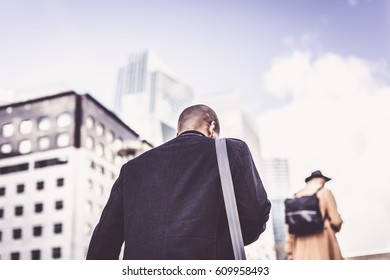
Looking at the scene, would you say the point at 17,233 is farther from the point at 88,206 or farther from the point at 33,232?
the point at 88,206

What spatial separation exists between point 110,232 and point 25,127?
202cm

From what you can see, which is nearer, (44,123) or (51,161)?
(51,161)

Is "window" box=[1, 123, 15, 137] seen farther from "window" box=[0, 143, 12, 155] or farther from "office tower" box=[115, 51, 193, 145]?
"office tower" box=[115, 51, 193, 145]

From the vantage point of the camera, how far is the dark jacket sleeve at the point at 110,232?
1463mm

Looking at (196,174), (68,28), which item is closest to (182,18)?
(68,28)

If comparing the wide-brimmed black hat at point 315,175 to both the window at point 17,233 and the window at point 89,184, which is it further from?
the window at point 17,233

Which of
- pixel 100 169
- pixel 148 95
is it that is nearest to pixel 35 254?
pixel 100 169

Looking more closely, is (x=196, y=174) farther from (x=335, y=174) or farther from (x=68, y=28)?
(x=68, y=28)

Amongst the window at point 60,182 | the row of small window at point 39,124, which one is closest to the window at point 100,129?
the row of small window at point 39,124

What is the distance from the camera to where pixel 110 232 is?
4.85 ft

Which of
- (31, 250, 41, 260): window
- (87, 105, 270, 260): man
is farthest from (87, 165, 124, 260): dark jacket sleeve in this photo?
(31, 250, 41, 260): window

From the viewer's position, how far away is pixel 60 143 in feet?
11.2

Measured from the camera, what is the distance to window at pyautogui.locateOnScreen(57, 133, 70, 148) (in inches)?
134

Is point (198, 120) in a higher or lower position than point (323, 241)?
higher
